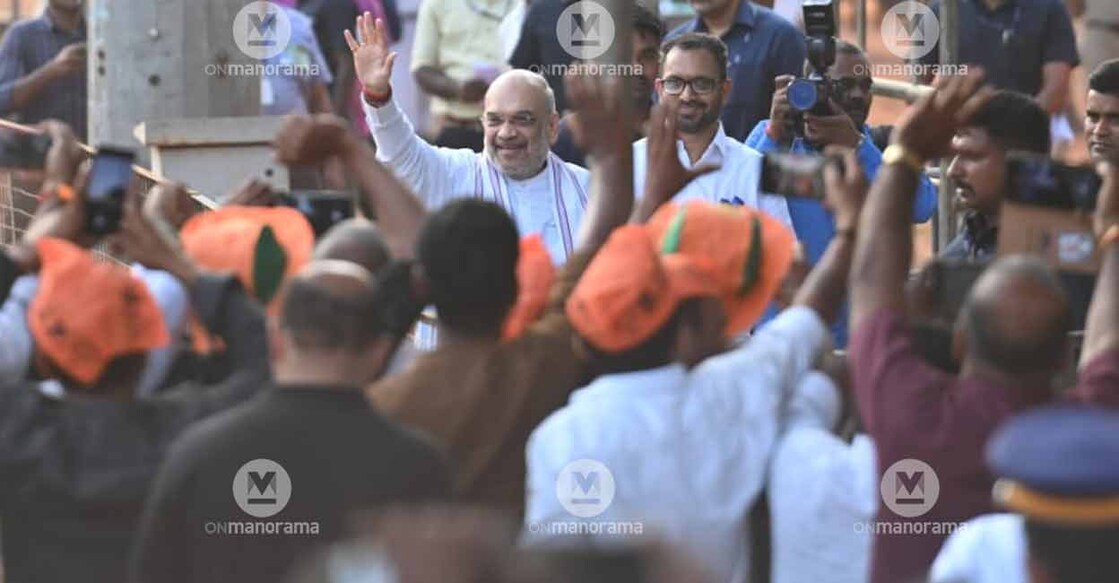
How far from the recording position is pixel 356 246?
5.89 meters

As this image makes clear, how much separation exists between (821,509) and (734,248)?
0.78 meters

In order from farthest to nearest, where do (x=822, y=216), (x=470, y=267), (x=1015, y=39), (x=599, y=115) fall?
(x=1015, y=39), (x=822, y=216), (x=599, y=115), (x=470, y=267)

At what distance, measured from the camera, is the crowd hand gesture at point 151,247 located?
236 inches

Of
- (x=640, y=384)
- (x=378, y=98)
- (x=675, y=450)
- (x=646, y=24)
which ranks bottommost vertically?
(x=675, y=450)

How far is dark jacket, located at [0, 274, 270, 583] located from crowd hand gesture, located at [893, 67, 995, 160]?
1436 mm

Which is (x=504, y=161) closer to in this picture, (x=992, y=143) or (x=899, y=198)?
(x=992, y=143)

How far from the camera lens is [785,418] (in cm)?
551

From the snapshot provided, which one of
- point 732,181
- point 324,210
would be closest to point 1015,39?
point 732,181

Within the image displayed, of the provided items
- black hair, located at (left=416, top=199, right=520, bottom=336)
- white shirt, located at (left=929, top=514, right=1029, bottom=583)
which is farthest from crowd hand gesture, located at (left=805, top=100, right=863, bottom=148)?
white shirt, located at (left=929, top=514, right=1029, bottom=583)

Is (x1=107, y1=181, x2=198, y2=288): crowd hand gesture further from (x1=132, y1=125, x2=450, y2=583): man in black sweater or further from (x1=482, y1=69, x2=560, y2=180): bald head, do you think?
(x1=482, y1=69, x2=560, y2=180): bald head

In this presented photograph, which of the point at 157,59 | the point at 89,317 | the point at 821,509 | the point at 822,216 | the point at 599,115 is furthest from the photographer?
the point at 157,59

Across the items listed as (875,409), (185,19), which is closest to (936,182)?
(185,19)

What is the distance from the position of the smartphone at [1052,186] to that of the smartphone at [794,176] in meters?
0.41

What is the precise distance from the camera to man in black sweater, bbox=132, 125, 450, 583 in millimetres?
5074
